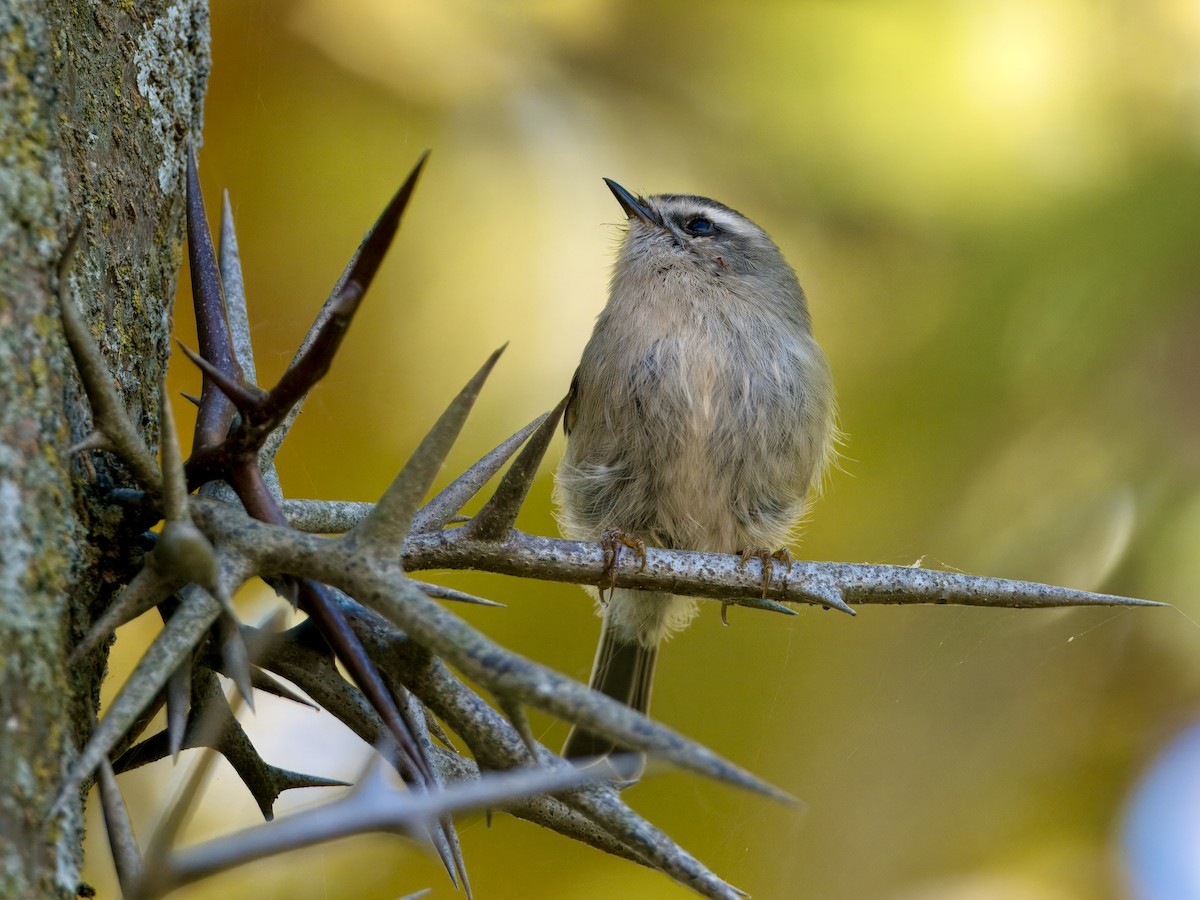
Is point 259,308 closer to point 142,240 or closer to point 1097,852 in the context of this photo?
point 142,240

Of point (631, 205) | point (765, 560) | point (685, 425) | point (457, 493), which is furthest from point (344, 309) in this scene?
point (631, 205)

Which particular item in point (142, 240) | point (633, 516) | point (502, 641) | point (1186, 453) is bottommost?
point (142, 240)

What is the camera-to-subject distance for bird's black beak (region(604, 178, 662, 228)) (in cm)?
321

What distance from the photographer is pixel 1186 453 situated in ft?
9.94

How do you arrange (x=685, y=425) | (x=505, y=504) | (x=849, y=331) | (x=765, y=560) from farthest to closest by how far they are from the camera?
(x=849, y=331) → (x=685, y=425) → (x=765, y=560) → (x=505, y=504)

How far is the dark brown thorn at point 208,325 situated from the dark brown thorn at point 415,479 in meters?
0.29

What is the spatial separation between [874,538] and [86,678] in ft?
7.65

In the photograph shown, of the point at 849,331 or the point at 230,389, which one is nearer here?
the point at 230,389

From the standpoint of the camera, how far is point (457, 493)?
4.64 ft

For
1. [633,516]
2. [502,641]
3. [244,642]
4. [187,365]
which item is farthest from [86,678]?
[633,516]

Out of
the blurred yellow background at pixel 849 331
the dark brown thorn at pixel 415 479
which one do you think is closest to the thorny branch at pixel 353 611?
the dark brown thorn at pixel 415 479

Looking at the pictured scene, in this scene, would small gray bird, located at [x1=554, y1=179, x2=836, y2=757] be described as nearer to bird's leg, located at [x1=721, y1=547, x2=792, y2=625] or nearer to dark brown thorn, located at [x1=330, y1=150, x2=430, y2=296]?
bird's leg, located at [x1=721, y1=547, x2=792, y2=625]

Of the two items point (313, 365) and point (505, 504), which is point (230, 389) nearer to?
point (313, 365)

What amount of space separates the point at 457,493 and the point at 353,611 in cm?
28
